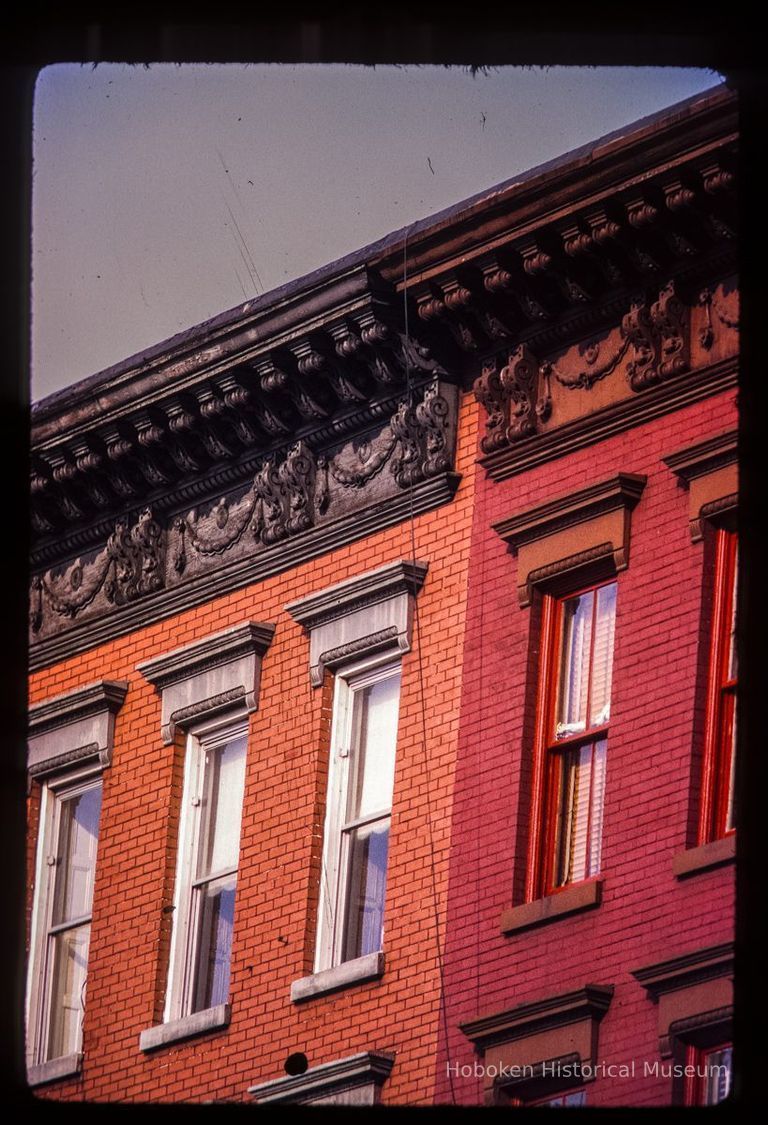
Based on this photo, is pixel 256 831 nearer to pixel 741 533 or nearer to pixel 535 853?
pixel 535 853

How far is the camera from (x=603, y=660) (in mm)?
20203

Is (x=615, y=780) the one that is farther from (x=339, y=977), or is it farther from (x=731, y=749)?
(x=339, y=977)

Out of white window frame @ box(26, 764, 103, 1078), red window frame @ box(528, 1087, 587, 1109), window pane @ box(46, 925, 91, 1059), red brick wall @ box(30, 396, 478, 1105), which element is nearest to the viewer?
red window frame @ box(528, 1087, 587, 1109)

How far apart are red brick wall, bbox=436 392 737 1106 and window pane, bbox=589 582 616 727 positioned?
0.62 feet

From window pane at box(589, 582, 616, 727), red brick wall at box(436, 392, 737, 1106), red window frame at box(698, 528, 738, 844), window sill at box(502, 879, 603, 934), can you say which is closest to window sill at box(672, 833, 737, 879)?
red brick wall at box(436, 392, 737, 1106)

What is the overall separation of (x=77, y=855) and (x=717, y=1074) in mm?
7467

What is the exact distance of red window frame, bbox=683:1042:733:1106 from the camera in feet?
59.7

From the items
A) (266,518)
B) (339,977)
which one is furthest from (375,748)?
(266,518)

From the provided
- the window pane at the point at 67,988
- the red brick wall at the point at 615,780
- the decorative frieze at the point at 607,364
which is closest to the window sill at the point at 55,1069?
the window pane at the point at 67,988

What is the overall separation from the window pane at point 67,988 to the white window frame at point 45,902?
0.04 metres

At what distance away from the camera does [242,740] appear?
2306 cm

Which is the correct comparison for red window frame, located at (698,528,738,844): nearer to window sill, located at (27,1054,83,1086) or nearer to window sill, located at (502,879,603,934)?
window sill, located at (502,879,603,934)

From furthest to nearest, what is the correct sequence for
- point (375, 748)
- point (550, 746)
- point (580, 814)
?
point (375, 748), point (550, 746), point (580, 814)

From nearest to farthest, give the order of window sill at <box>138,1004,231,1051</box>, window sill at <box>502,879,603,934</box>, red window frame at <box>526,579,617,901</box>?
window sill at <box>502,879,603,934</box>, red window frame at <box>526,579,617,901</box>, window sill at <box>138,1004,231,1051</box>
